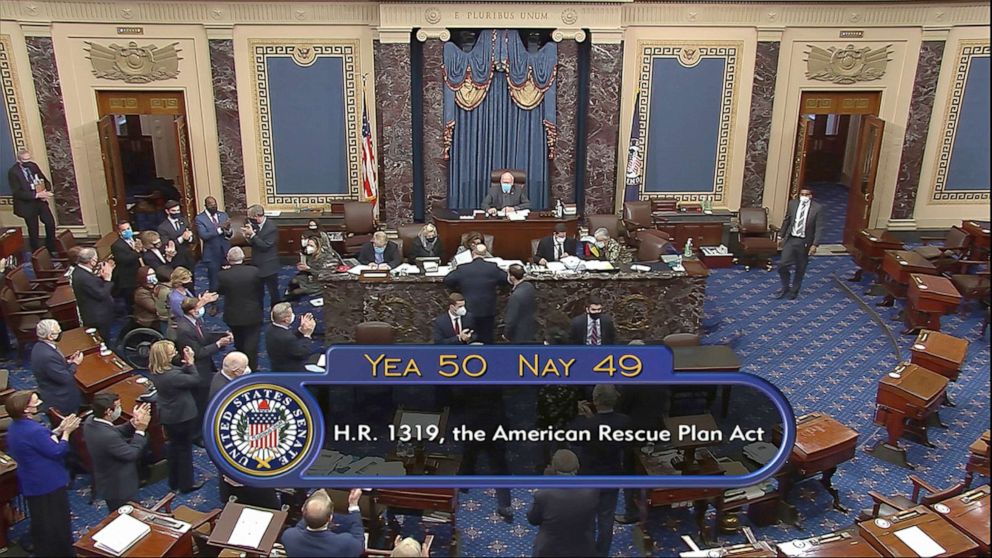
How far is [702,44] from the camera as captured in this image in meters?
12.7

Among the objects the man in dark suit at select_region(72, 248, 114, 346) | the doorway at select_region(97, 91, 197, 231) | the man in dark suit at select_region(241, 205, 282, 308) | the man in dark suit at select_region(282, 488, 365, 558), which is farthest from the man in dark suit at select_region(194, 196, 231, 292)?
the man in dark suit at select_region(282, 488, 365, 558)

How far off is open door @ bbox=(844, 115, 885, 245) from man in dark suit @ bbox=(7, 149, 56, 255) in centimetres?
1132

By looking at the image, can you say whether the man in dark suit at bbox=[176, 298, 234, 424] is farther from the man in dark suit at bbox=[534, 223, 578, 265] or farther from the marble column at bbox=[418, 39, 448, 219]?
the marble column at bbox=[418, 39, 448, 219]

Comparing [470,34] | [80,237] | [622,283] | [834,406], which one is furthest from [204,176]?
[834,406]

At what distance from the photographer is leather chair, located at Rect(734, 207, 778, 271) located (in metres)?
12.5


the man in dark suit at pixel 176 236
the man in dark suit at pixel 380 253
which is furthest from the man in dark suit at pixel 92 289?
the man in dark suit at pixel 380 253

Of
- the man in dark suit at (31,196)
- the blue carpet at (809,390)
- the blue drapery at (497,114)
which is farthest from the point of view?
the blue drapery at (497,114)

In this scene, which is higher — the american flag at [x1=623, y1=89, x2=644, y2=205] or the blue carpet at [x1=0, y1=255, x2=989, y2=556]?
the american flag at [x1=623, y1=89, x2=644, y2=205]

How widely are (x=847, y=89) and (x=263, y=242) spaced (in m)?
8.75

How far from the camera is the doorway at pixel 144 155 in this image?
12484 millimetres

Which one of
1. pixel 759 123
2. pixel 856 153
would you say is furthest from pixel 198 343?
pixel 856 153

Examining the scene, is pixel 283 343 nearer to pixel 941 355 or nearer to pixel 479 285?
pixel 479 285

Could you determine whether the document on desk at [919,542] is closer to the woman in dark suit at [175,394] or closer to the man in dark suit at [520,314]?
the man in dark suit at [520,314]

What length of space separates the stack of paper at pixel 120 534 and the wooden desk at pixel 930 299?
8208 millimetres
